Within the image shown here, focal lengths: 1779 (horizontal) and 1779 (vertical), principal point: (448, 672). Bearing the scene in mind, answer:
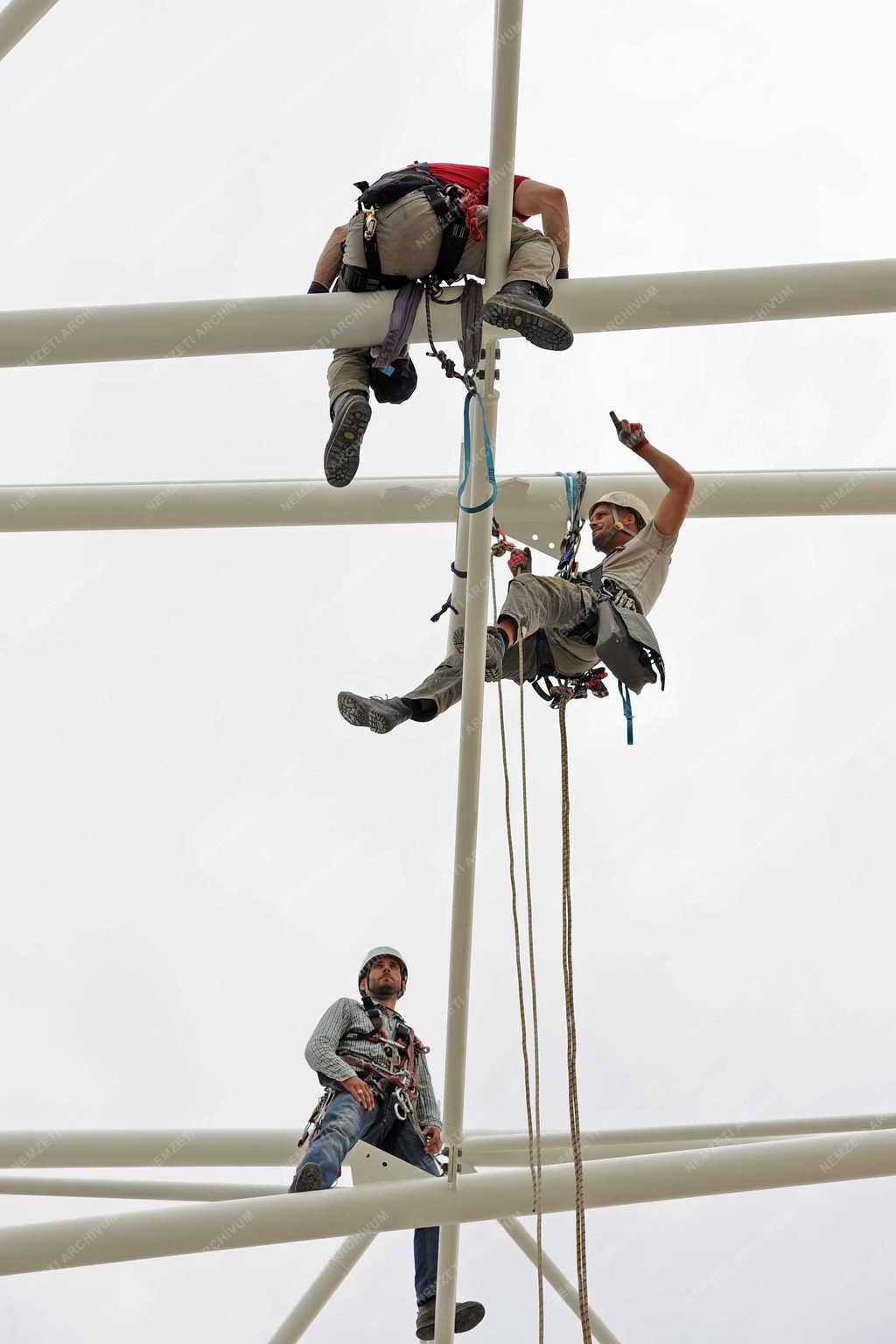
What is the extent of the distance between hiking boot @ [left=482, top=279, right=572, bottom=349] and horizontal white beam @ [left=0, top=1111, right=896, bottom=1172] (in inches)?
186

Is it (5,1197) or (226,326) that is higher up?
(226,326)

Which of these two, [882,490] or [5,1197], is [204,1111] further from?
[882,490]

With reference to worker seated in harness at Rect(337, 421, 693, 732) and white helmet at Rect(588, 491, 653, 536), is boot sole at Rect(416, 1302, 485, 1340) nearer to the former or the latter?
worker seated in harness at Rect(337, 421, 693, 732)

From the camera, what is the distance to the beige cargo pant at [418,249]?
22.6 feet

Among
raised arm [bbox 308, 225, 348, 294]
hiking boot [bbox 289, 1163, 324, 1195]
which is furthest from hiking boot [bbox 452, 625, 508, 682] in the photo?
hiking boot [bbox 289, 1163, 324, 1195]

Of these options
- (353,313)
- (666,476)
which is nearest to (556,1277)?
(666,476)

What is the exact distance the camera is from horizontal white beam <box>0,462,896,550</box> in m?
8.75

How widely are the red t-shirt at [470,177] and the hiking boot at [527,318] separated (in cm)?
68

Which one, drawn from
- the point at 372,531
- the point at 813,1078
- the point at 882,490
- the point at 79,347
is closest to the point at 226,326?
the point at 79,347

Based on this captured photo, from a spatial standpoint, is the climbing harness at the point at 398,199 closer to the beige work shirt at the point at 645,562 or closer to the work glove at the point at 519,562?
the work glove at the point at 519,562

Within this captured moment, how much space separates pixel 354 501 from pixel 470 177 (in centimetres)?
212

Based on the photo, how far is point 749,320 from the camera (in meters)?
6.92

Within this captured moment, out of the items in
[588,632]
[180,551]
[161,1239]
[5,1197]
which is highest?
[180,551]

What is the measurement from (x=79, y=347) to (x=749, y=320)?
2604 millimetres
